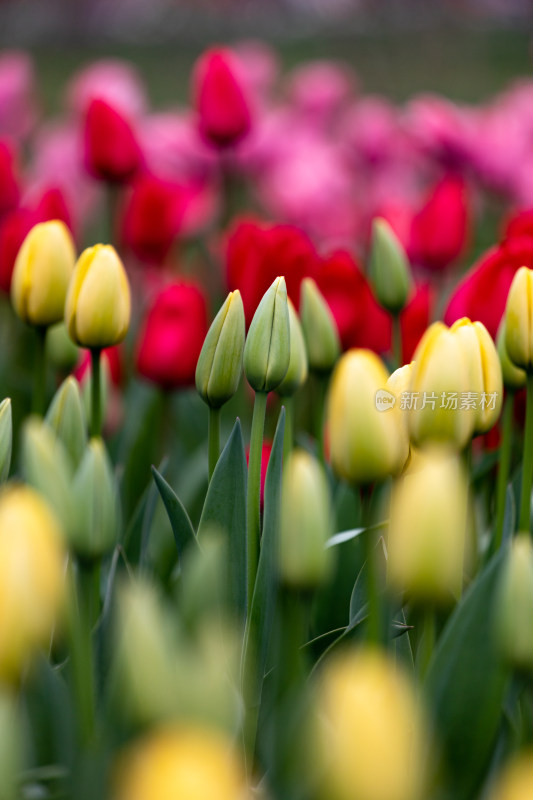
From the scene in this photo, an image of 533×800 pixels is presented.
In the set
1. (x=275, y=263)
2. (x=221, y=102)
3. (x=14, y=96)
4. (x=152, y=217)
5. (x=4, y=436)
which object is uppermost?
(x=14, y=96)

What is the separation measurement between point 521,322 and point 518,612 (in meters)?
0.18

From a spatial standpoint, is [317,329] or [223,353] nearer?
[223,353]

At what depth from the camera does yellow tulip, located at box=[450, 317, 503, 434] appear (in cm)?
44

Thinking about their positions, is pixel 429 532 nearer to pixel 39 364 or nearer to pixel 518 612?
pixel 518 612

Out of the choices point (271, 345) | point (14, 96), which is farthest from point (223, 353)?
point (14, 96)

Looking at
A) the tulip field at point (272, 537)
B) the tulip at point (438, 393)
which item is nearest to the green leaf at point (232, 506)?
the tulip field at point (272, 537)

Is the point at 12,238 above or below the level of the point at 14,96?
below

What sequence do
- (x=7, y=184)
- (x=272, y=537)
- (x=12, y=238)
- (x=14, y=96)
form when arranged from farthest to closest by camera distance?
(x=14, y=96), (x=7, y=184), (x=12, y=238), (x=272, y=537)

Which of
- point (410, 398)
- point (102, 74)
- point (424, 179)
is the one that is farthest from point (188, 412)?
point (424, 179)

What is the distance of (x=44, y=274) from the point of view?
1.94 ft

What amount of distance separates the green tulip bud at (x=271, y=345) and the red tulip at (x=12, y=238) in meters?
0.46

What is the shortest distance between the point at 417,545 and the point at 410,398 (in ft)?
0.34

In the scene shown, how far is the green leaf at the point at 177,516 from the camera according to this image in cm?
49

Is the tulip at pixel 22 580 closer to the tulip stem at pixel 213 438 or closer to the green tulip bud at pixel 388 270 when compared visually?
the tulip stem at pixel 213 438
